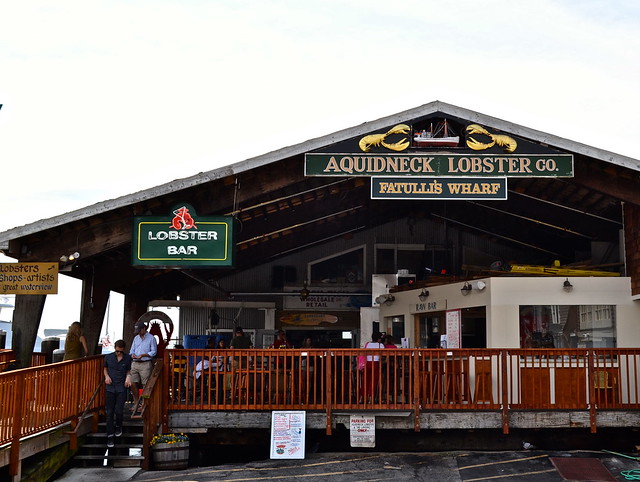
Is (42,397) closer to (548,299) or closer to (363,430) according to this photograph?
→ (363,430)

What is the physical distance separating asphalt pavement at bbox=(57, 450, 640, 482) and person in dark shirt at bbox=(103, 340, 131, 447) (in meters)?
0.73

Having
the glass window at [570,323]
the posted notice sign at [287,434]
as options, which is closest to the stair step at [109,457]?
the posted notice sign at [287,434]

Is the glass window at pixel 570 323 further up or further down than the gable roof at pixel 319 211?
further down

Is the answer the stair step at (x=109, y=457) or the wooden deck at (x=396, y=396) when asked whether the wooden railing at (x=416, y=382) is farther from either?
the stair step at (x=109, y=457)

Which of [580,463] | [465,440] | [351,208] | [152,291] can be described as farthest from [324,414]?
[152,291]

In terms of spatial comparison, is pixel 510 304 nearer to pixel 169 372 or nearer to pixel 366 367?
pixel 366 367

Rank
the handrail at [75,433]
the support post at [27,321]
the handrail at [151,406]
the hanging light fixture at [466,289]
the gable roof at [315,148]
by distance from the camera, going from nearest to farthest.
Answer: the handrail at [75,433], the handrail at [151,406], the gable roof at [315,148], the support post at [27,321], the hanging light fixture at [466,289]

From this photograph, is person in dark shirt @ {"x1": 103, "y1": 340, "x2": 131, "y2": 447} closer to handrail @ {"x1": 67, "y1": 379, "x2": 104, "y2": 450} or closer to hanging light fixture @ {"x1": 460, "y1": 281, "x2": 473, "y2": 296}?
handrail @ {"x1": 67, "y1": 379, "x2": 104, "y2": 450}

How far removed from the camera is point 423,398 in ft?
47.6

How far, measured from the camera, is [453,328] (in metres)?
17.9

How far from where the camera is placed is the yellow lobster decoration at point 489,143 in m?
15.2

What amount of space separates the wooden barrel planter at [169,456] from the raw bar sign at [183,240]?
3222 mm

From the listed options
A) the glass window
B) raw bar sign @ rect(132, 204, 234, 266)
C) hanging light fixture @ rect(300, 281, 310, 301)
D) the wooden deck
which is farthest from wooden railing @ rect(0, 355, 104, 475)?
hanging light fixture @ rect(300, 281, 310, 301)

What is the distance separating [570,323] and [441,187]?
414cm
